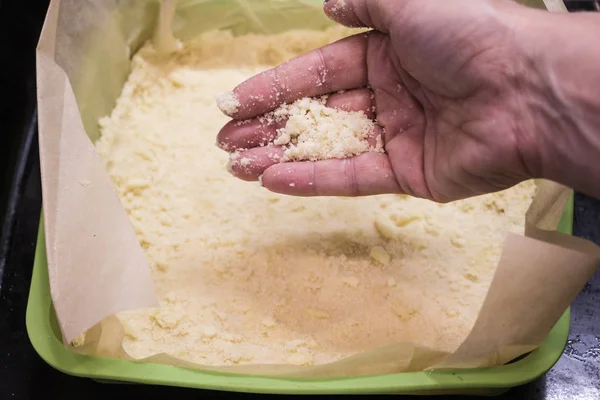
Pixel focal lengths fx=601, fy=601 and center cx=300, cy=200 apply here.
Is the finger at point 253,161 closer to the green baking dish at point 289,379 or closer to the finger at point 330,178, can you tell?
the finger at point 330,178

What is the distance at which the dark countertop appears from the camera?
98cm

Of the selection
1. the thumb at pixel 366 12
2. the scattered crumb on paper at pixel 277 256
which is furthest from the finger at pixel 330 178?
the thumb at pixel 366 12

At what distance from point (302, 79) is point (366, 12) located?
0.15 metres

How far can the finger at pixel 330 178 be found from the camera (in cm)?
92

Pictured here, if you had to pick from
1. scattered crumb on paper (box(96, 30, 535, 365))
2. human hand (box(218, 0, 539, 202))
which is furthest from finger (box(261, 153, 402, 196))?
scattered crumb on paper (box(96, 30, 535, 365))

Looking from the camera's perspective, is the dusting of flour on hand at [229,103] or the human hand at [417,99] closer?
the human hand at [417,99]

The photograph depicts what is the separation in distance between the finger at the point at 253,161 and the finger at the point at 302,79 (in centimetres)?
7

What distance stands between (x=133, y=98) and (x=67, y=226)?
44 centimetres

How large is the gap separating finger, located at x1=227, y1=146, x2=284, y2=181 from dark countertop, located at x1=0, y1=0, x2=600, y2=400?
1.17 ft

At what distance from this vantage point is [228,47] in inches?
49.2

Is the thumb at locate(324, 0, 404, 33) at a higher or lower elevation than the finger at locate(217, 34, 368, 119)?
higher

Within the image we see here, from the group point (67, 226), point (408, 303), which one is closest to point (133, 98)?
point (67, 226)

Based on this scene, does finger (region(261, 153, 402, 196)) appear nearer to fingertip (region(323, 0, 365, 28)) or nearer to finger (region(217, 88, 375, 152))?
finger (region(217, 88, 375, 152))

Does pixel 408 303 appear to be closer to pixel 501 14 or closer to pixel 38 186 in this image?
pixel 501 14
